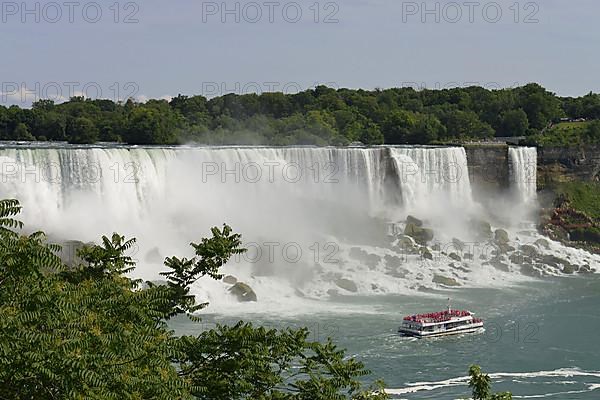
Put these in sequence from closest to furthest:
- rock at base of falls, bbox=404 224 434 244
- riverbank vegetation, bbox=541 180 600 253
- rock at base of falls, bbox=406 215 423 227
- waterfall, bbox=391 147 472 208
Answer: rock at base of falls, bbox=404 224 434 244 → rock at base of falls, bbox=406 215 423 227 → waterfall, bbox=391 147 472 208 → riverbank vegetation, bbox=541 180 600 253

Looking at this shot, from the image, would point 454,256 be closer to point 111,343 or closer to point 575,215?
point 575,215

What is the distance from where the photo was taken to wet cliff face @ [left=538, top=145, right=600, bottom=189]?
149 ft

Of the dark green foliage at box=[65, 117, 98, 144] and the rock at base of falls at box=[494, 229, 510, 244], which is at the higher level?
the dark green foliage at box=[65, 117, 98, 144]

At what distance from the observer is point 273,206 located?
36.7m

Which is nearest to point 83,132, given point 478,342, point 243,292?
point 243,292

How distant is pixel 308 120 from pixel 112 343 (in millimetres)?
51642

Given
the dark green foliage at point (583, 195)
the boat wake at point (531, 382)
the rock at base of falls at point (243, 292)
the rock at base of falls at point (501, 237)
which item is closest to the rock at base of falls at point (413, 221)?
the rock at base of falls at point (501, 237)

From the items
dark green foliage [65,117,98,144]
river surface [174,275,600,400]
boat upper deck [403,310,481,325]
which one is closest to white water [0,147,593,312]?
river surface [174,275,600,400]

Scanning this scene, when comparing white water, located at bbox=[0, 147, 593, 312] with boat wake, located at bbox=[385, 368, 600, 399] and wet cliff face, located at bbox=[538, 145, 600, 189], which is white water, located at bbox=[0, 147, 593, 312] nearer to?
wet cliff face, located at bbox=[538, 145, 600, 189]

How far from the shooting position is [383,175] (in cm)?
4000

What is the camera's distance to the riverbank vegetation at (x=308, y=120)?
5512cm

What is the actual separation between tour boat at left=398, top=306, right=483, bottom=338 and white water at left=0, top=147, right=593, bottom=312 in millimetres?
4349

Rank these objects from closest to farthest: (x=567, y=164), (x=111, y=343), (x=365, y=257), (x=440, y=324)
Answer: (x=111, y=343) → (x=440, y=324) → (x=365, y=257) → (x=567, y=164)

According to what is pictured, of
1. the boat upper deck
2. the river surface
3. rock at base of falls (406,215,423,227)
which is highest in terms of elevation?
rock at base of falls (406,215,423,227)
